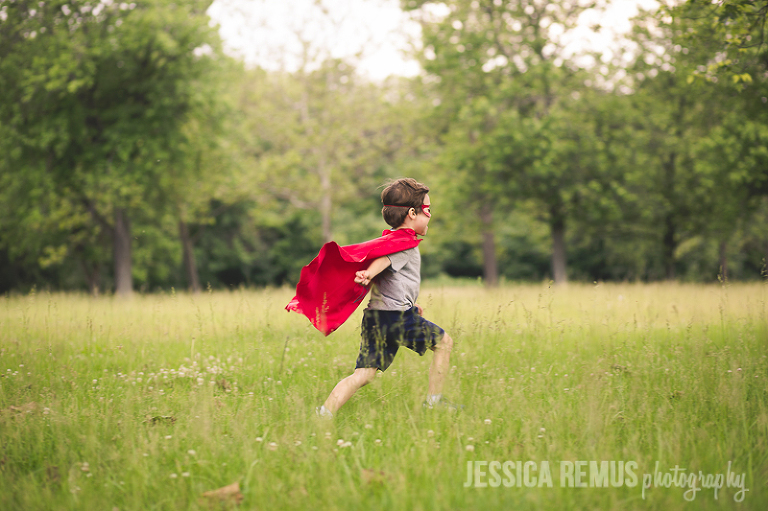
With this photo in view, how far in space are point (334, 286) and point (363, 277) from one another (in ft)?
1.13

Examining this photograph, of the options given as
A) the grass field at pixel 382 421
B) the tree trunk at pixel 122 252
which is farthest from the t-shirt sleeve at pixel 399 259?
the tree trunk at pixel 122 252

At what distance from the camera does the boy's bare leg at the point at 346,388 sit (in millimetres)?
3547

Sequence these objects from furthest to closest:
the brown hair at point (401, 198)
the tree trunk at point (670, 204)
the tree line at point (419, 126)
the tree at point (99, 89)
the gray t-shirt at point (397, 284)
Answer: the tree trunk at point (670, 204), the tree line at point (419, 126), the tree at point (99, 89), the brown hair at point (401, 198), the gray t-shirt at point (397, 284)

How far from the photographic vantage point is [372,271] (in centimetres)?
358

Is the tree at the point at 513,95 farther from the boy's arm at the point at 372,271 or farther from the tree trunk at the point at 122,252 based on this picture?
the boy's arm at the point at 372,271

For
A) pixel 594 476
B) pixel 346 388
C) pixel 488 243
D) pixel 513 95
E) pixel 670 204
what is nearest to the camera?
pixel 594 476

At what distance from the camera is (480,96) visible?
1642cm

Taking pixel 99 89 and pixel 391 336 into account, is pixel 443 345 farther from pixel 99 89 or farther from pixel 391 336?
pixel 99 89

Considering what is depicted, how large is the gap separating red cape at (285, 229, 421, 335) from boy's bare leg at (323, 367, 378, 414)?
376 mm

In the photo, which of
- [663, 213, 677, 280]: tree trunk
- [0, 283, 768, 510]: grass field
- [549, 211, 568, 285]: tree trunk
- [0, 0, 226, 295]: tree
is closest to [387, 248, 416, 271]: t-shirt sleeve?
[0, 283, 768, 510]: grass field

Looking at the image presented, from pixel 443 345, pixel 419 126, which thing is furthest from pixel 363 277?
pixel 419 126

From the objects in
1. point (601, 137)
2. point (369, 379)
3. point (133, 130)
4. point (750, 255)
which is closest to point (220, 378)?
point (369, 379)

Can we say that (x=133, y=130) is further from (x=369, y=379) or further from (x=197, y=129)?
(x=369, y=379)

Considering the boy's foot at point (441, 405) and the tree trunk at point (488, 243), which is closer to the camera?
the boy's foot at point (441, 405)
